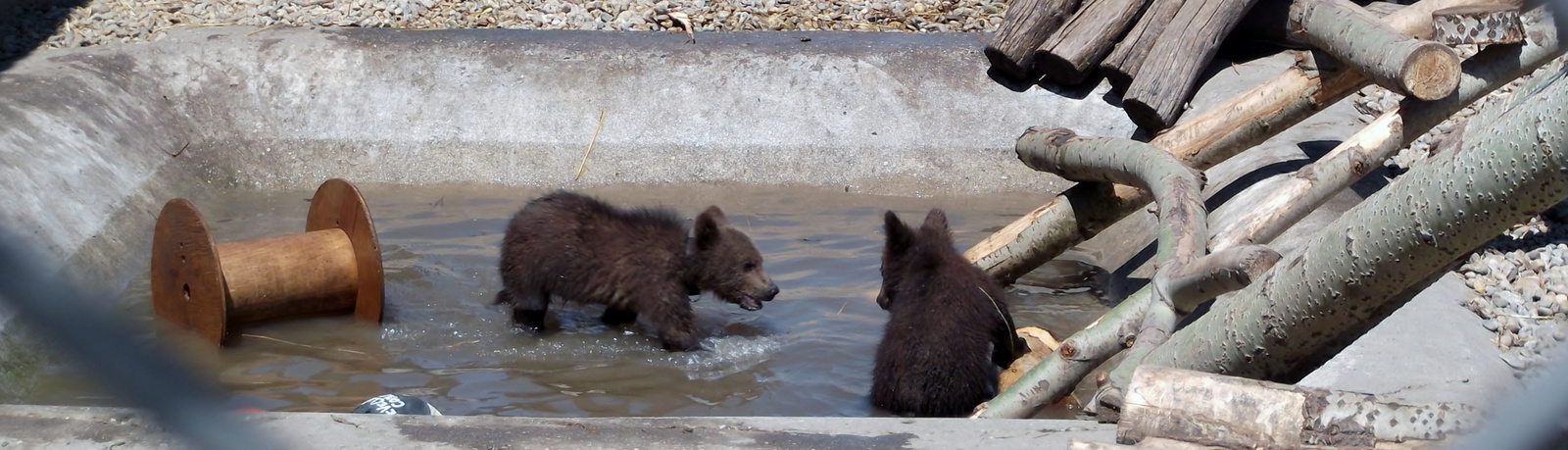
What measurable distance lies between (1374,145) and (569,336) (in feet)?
13.3

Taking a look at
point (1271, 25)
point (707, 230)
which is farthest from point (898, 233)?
point (1271, 25)

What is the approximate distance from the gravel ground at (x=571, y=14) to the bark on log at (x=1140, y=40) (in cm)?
220

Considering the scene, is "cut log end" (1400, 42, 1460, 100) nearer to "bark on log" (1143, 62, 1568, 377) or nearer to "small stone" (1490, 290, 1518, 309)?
"small stone" (1490, 290, 1518, 309)

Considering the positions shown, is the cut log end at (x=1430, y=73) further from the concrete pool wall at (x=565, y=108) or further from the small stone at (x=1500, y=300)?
the concrete pool wall at (x=565, y=108)

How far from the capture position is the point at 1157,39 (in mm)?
9469

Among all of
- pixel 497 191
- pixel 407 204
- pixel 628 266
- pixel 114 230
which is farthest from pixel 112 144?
pixel 628 266

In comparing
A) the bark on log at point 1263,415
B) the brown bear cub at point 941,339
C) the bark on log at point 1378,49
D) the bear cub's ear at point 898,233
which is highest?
the bark on log at point 1378,49

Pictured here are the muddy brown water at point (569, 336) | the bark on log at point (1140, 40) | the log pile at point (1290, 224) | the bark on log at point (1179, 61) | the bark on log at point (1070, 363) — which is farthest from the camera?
the bark on log at point (1140, 40)

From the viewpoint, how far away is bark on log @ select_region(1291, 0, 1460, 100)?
20.8 ft

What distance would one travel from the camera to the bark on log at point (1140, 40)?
951 centimetres

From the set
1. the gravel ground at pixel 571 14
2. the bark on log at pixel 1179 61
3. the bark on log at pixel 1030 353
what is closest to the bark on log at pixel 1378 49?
the bark on log at pixel 1179 61

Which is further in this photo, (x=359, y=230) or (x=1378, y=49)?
(x=359, y=230)

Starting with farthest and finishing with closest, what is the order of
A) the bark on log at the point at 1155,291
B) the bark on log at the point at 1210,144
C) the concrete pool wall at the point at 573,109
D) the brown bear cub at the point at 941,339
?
the concrete pool wall at the point at 573,109 < the bark on log at the point at 1210,144 < the brown bear cub at the point at 941,339 < the bark on log at the point at 1155,291

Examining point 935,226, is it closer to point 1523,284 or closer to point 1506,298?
point 1506,298
